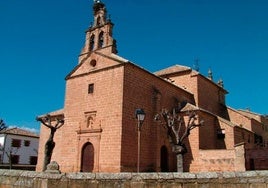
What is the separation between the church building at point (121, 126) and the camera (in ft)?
58.7

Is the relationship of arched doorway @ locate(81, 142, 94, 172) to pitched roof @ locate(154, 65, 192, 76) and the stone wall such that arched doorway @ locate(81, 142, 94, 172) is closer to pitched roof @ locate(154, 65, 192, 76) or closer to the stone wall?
the stone wall

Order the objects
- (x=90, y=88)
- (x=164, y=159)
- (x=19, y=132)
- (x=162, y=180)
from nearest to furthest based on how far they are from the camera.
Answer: (x=162, y=180) → (x=90, y=88) → (x=164, y=159) → (x=19, y=132)

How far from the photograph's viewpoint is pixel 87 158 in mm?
19125

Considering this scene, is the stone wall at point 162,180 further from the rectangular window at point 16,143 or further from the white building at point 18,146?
the rectangular window at point 16,143

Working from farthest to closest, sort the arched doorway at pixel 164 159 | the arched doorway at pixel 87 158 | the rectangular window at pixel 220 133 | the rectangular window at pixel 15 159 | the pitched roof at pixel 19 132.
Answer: the pitched roof at pixel 19 132 < the rectangular window at pixel 15 159 < the rectangular window at pixel 220 133 < the arched doorway at pixel 164 159 < the arched doorway at pixel 87 158

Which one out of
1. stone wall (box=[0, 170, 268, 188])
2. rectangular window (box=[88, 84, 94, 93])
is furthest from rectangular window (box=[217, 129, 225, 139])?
stone wall (box=[0, 170, 268, 188])

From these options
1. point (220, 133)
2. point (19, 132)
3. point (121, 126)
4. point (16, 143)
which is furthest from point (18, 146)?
point (220, 133)

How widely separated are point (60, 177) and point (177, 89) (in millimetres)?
18842

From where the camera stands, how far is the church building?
17891 mm

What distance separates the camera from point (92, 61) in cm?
2114

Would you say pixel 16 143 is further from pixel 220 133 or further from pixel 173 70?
pixel 220 133

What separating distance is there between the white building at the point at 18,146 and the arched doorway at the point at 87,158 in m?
23.3

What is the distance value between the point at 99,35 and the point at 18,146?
26.5 meters

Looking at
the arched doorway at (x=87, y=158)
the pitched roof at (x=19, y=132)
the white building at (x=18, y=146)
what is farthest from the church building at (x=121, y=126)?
the pitched roof at (x=19, y=132)
